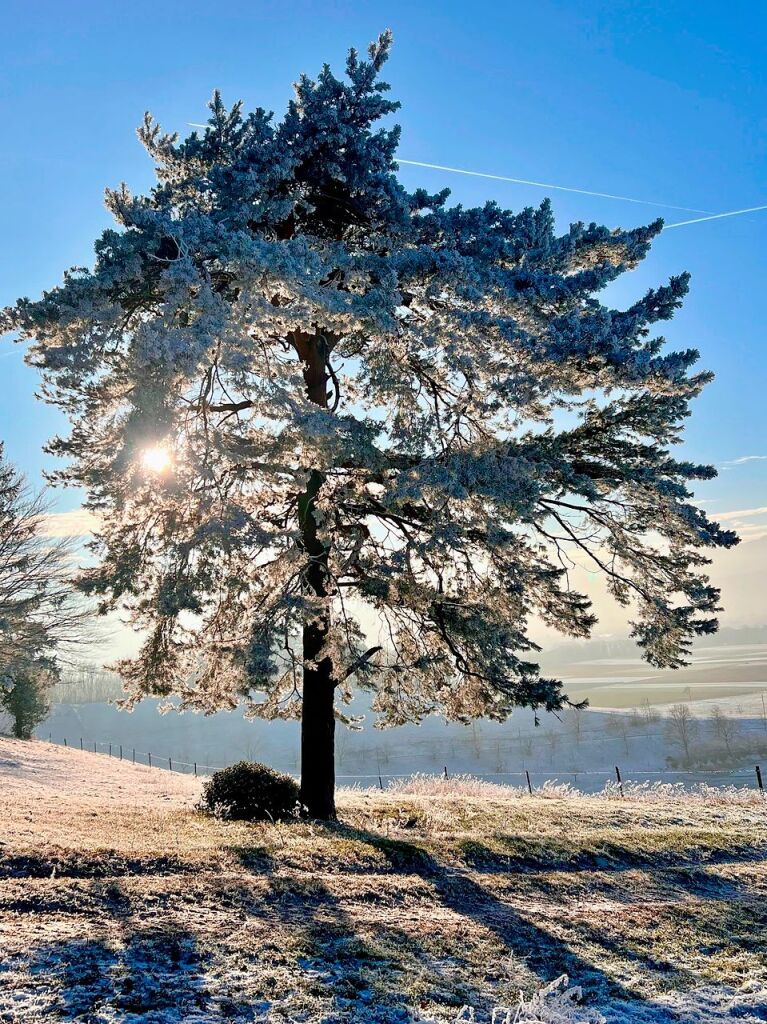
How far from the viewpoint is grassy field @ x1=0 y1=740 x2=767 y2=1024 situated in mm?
5344

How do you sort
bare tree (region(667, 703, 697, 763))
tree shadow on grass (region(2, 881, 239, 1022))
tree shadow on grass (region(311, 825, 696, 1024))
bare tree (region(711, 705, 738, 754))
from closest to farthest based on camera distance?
tree shadow on grass (region(2, 881, 239, 1022))
tree shadow on grass (region(311, 825, 696, 1024))
bare tree (region(667, 703, 697, 763))
bare tree (region(711, 705, 738, 754))

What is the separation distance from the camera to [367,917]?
779cm

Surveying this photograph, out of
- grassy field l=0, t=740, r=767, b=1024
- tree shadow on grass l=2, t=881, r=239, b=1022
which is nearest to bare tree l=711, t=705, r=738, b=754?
grassy field l=0, t=740, r=767, b=1024

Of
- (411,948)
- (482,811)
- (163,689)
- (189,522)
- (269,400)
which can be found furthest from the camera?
(482,811)

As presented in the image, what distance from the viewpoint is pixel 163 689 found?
43.9 feet

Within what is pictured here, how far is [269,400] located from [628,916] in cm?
855

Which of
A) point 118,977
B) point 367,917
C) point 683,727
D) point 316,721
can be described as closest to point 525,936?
point 367,917

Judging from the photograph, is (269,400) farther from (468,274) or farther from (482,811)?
(482,811)

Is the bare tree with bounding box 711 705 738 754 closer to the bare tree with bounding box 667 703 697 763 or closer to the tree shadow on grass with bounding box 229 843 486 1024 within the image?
the bare tree with bounding box 667 703 697 763

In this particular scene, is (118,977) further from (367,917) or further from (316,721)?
(316,721)

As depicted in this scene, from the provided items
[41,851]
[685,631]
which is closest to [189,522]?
[41,851]

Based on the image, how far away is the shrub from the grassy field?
0.62 m

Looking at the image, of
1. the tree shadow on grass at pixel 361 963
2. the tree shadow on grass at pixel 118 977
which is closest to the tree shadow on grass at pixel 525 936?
the tree shadow on grass at pixel 361 963

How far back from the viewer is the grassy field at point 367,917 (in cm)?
534
